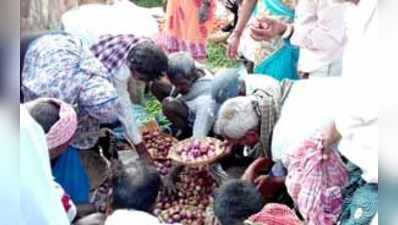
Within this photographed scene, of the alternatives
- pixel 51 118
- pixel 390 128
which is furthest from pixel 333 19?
pixel 51 118

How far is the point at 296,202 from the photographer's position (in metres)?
1.72

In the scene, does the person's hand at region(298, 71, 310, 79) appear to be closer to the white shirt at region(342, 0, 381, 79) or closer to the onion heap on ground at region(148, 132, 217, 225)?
the white shirt at region(342, 0, 381, 79)

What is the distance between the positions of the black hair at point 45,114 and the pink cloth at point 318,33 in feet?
1.83

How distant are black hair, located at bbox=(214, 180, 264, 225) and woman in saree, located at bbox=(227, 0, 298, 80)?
26cm

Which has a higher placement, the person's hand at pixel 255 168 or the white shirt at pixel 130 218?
the person's hand at pixel 255 168

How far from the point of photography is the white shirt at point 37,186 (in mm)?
1722

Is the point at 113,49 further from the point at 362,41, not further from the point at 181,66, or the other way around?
the point at 362,41

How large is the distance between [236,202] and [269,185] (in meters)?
0.08

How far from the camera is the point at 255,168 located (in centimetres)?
173

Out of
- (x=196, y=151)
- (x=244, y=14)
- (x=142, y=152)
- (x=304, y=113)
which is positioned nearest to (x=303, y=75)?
(x=304, y=113)

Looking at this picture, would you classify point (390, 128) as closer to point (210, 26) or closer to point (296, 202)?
point (296, 202)

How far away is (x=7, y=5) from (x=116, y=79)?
29 centimetres

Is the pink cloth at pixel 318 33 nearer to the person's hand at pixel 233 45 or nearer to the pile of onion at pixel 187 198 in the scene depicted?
the person's hand at pixel 233 45

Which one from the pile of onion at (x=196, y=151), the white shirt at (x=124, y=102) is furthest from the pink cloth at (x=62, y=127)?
the pile of onion at (x=196, y=151)
